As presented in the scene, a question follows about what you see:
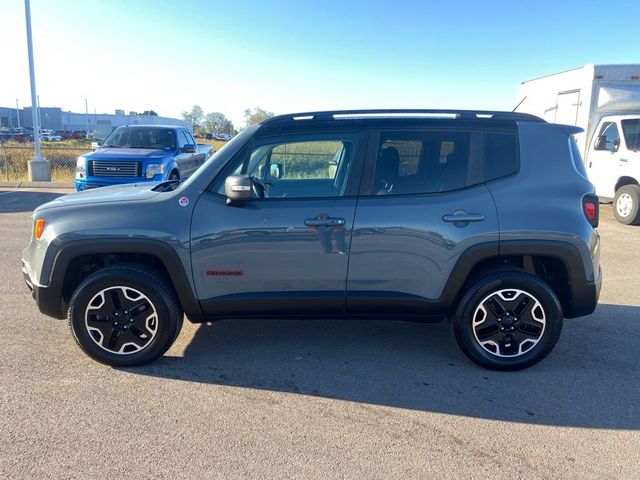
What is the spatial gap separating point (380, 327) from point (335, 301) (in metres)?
1.03

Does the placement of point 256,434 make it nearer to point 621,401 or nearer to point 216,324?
point 216,324

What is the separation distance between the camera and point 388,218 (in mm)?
3438

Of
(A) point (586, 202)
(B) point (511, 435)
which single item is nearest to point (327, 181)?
(A) point (586, 202)

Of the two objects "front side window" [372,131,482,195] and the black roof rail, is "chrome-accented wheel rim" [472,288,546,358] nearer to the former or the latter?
"front side window" [372,131,482,195]

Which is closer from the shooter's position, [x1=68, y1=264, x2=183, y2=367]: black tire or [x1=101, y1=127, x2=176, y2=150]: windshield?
[x1=68, y1=264, x2=183, y2=367]: black tire

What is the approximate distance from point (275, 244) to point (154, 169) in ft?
22.4

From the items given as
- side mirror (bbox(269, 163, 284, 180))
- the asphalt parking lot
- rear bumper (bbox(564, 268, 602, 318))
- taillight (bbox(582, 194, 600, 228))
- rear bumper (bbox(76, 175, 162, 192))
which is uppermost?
side mirror (bbox(269, 163, 284, 180))

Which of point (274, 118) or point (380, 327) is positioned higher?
point (274, 118)

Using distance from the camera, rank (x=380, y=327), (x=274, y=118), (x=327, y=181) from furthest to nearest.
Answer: (x=380, y=327) < (x=327, y=181) < (x=274, y=118)

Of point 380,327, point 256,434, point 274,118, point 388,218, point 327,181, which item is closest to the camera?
point 256,434

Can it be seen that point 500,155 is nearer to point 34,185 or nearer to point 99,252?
point 99,252

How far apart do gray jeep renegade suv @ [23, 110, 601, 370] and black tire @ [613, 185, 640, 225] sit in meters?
7.21

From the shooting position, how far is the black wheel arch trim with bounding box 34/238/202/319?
342 centimetres

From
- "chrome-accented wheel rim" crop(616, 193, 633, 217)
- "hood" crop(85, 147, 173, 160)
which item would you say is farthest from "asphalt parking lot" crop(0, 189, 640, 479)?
"chrome-accented wheel rim" crop(616, 193, 633, 217)
